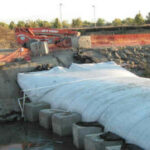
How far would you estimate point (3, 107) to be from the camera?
40.3ft

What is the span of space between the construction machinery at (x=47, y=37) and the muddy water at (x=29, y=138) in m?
8.99

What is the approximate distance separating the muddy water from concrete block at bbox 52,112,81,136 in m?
0.21

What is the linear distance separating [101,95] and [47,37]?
11.0 m

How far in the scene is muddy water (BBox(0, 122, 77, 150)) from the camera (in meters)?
8.90

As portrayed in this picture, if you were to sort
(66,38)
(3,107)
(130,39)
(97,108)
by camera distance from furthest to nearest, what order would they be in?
(130,39) < (66,38) < (3,107) < (97,108)

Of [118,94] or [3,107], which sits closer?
[118,94]

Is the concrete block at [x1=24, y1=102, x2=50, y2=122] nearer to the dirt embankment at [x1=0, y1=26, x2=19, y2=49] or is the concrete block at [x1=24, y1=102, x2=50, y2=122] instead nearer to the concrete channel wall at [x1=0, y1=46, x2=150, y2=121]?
the concrete channel wall at [x1=0, y1=46, x2=150, y2=121]

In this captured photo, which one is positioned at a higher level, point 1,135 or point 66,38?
point 66,38

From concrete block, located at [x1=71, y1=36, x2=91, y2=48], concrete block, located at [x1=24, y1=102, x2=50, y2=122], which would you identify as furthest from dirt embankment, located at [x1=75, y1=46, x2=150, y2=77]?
concrete block, located at [x1=24, y1=102, x2=50, y2=122]

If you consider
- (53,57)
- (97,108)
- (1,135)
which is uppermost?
(53,57)

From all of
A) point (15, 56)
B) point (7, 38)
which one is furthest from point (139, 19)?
point (15, 56)

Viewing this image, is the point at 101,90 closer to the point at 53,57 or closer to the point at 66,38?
the point at 53,57

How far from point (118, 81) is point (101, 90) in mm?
1225

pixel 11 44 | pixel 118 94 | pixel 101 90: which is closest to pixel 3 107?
pixel 101 90
